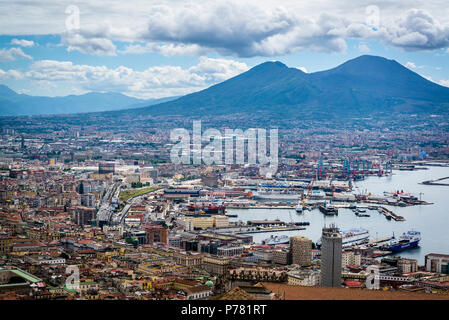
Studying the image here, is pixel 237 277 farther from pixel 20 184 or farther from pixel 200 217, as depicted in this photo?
pixel 20 184

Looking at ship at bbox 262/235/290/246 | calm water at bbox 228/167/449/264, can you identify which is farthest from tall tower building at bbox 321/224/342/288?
ship at bbox 262/235/290/246

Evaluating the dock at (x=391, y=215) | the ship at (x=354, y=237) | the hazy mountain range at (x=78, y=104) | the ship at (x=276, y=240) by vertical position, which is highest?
the hazy mountain range at (x=78, y=104)

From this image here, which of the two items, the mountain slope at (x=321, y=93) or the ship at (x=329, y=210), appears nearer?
the ship at (x=329, y=210)

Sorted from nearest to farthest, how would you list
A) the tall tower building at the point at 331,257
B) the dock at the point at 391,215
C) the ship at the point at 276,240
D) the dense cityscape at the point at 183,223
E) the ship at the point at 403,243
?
the tall tower building at the point at 331,257
the dense cityscape at the point at 183,223
the ship at the point at 403,243
the ship at the point at 276,240
the dock at the point at 391,215

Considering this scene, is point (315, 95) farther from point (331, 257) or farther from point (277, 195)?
point (331, 257)

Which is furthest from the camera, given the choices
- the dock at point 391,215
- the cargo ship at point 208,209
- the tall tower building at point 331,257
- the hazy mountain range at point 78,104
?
the hazy mountain range at point 78,104

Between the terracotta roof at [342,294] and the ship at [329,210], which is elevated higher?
the terracotta roof at [342,294]

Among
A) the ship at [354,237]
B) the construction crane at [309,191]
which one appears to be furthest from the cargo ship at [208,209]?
the ship at [354,237]

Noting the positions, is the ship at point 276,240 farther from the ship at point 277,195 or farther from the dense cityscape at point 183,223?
the ship at point 277,195
